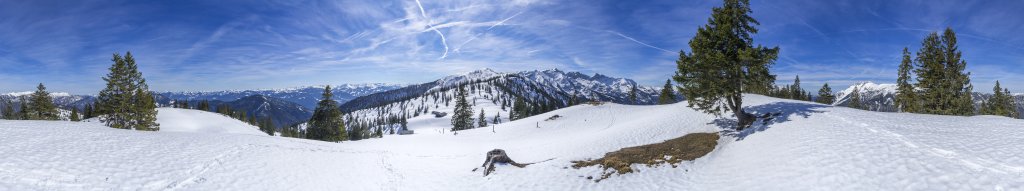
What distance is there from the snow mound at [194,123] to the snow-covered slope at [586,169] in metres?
55.0

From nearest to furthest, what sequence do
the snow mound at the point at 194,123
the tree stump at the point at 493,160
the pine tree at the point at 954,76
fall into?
the tree stump at the point at 493,160 → the pine tree at the point at 954,76 → the snow mound at the point at 194,123

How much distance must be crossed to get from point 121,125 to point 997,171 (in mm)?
63123

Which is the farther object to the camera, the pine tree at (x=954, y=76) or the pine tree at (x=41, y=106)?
the pine tree at (x=41, y=106)

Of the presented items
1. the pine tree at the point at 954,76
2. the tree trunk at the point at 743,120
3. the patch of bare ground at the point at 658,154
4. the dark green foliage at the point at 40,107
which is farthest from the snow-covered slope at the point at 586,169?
the dark green foliage at the point at 40,107

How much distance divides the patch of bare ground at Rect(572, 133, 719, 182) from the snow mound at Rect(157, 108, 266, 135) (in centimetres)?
6561

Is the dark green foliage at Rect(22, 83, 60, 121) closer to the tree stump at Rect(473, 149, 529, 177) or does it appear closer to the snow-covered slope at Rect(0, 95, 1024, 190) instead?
the snow-covered slope at Rect(0, 95, 1024, 190)

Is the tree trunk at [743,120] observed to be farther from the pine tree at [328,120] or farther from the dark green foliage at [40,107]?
the dark green foliage at [40,107]

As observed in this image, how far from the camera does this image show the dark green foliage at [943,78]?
3662 centimetres

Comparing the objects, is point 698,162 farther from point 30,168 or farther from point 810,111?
point 30,168

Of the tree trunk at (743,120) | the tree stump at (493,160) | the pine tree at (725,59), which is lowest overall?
the tree stump at (493,160)

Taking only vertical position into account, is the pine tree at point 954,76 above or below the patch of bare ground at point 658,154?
above

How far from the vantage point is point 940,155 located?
1283 centimetres

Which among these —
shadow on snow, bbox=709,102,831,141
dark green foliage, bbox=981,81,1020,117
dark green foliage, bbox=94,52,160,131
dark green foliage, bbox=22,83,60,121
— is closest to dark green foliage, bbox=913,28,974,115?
shadow on snow, bbox=709,102,831,141

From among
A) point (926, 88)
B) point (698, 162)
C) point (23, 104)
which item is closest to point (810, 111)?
point (698, 162)
